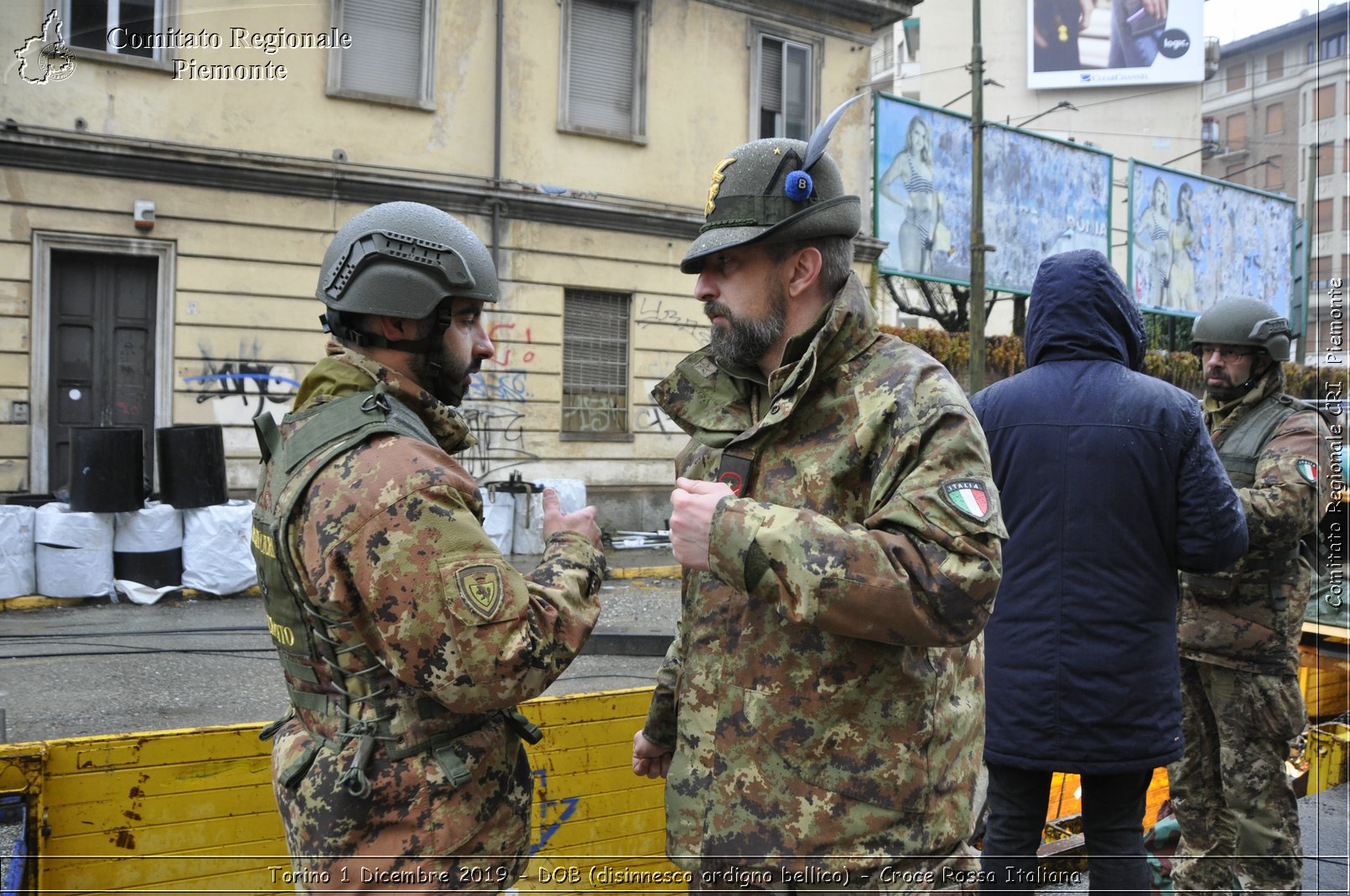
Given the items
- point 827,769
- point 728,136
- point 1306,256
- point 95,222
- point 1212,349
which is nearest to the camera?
point 827,769

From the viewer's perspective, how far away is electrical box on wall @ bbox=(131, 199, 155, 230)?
39.0 feet

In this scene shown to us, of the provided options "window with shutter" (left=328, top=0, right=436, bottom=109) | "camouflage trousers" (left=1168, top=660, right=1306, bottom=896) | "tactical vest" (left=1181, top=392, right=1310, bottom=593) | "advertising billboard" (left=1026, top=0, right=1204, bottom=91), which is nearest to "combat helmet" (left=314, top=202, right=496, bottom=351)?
"tactical vest" (left=1181, top=392, right=1310, bottom=593)

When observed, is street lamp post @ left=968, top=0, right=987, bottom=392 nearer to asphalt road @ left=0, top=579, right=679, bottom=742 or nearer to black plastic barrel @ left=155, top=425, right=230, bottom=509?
asphalt road @ left=0, top=579, right=679, bottom=742

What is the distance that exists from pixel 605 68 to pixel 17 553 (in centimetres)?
1033

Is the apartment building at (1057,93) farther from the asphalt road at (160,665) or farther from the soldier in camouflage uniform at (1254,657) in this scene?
the soldier in camouflage uniform at (1254,657)

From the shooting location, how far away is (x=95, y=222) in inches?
465

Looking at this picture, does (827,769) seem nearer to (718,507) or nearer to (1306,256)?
(718,507)

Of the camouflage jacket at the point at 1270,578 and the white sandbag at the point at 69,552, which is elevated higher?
the camouflage jacket at the point at 1270,578

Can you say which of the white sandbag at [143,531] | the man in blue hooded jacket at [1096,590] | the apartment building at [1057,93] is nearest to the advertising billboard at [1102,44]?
the apartment building at [1057,93]

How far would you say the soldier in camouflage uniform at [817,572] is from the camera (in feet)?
5.98

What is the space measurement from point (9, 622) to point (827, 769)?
920cm

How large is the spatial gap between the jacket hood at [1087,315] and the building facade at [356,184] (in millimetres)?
11427

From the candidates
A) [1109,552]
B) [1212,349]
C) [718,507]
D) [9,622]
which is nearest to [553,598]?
[718,507]

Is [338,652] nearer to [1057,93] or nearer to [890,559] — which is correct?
[890,559]
